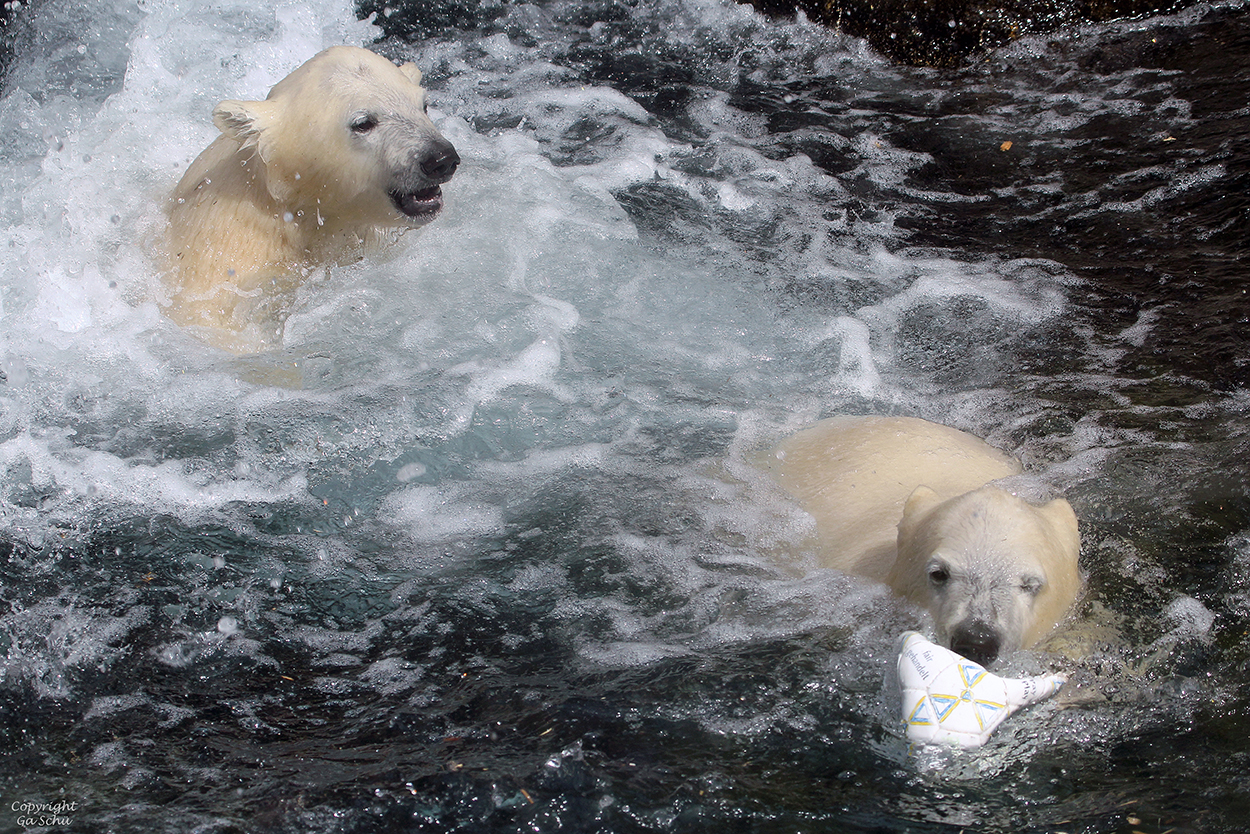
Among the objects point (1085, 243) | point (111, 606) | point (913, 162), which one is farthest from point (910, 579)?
point (913, 162)

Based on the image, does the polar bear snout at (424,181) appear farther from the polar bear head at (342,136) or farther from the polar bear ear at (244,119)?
the polar bear ear at (244,119)

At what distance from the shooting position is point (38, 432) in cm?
416

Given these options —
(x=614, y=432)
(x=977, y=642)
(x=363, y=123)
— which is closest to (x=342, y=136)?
(x=363, y=123)

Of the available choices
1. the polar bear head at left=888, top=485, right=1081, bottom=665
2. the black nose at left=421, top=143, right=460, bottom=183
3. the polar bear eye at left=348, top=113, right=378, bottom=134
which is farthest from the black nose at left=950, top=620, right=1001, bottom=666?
the polar bear eye at left=348, top=113, right=378, bottom=134

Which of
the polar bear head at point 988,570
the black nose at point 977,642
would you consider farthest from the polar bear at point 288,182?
the black nose at point 977,642

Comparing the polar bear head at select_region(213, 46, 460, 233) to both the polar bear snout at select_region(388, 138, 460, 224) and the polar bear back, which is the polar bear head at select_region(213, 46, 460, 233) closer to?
the polar bear snout at select_region(388, 138, 460, 224)

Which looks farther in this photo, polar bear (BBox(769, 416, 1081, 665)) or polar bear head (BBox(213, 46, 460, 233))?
polar bear head (BBox(213, 46, 460, 233))

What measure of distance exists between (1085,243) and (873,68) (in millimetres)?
2830

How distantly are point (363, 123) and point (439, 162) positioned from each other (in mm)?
368

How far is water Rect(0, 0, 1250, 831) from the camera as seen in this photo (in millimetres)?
2705

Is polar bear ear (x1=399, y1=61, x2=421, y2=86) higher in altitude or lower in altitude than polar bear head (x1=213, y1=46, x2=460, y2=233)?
higher

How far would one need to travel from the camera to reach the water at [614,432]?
8.87 ft

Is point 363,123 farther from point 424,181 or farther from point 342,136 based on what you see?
point 424,181

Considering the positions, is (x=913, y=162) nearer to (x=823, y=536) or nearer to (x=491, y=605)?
(x=823, y=536)
